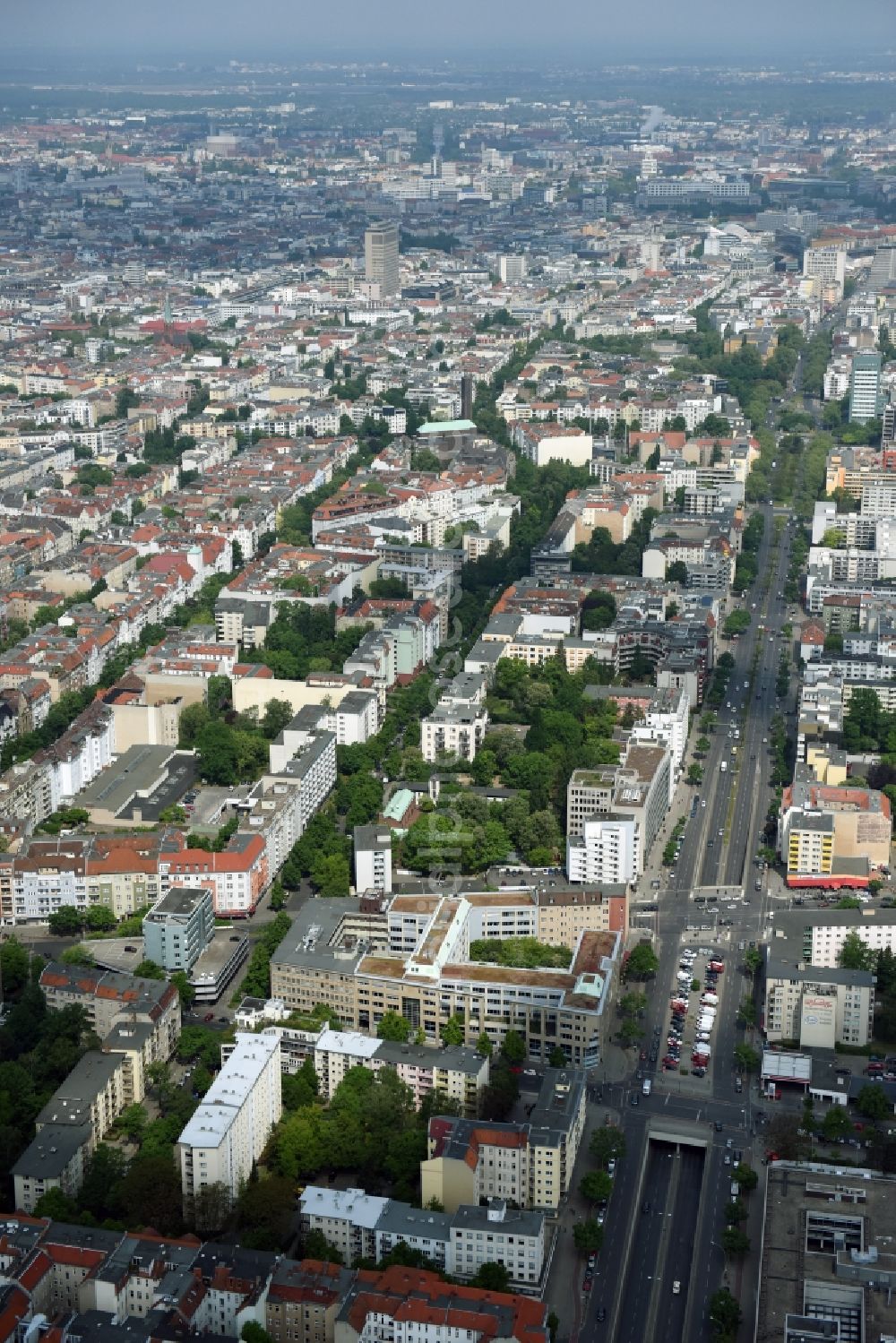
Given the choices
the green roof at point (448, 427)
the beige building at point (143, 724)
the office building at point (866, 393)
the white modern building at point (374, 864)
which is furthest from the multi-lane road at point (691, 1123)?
the office building at point (866, 393)

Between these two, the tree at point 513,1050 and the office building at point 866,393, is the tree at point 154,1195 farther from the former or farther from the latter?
the office building at point 866,393

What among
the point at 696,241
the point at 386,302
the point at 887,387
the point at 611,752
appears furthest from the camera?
the point at 696,241

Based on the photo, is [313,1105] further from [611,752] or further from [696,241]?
[696,241]

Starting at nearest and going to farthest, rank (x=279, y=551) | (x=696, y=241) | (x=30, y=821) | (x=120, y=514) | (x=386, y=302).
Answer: (x=30, y=821) < (x=279, y=551) < (x=120, y=514) < (x=386, y=302) < (x=696, y=241)

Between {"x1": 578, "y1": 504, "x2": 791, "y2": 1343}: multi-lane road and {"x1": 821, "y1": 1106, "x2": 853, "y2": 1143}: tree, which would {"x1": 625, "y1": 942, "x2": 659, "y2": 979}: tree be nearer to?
{"x1": 578, "y1": 504, "x2": 791, "y2": 1343}: multi-lane road

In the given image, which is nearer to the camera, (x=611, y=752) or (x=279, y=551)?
(x=611, y=752)

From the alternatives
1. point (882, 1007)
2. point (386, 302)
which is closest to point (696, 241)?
point (386, 302)
